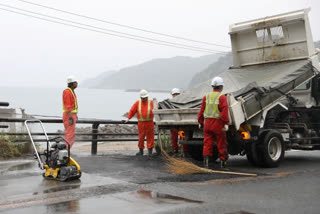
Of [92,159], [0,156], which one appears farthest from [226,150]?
[0,156]

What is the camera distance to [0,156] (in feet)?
35.5

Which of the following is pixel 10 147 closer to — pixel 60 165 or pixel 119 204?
pixel 60 165

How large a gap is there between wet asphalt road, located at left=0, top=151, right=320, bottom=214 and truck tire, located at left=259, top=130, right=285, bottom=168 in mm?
214

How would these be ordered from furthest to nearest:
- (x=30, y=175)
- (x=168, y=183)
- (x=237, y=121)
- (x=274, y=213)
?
1. (x=237, y=121)
2. (x=30, y=175)
3. (x=168, y=183)
4. (x=274, y=213)

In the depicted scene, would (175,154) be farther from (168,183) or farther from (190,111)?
(168,183)

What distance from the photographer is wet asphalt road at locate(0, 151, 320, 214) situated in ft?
18.6

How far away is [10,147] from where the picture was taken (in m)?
11.0

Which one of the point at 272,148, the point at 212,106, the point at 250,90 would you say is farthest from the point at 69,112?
the point at 272,148

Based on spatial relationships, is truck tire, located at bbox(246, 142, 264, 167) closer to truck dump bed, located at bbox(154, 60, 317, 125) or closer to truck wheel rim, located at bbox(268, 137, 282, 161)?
truck wheel rim, located at bbox(268, 137, 282, 161)

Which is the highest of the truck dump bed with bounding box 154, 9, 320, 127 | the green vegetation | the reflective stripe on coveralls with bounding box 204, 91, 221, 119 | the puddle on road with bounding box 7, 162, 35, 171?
the truck dump bed with bounding box 154, 9, 320, 127

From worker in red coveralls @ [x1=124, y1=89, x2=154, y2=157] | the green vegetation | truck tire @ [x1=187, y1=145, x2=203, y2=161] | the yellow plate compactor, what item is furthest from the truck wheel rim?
the green vegetation

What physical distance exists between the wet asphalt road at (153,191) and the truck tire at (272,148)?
0.21 m

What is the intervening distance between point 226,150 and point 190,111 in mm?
1117

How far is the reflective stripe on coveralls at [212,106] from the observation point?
28.8 ft
